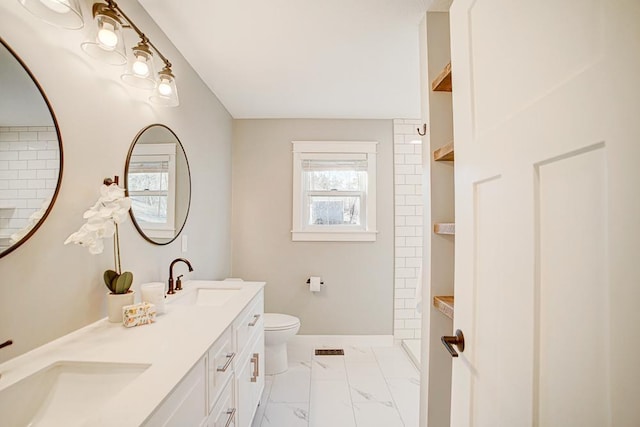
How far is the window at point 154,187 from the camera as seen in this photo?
4.98 feet

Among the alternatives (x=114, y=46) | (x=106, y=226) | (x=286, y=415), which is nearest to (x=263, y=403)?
(x=286, y=415)

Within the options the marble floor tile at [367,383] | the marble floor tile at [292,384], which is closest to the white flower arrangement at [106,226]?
the marble floor tile at [292,384]

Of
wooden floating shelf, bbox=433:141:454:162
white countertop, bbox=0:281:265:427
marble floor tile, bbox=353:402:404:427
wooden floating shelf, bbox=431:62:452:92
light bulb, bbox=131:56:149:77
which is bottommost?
marble floor tile, bbox=353:402:404:427

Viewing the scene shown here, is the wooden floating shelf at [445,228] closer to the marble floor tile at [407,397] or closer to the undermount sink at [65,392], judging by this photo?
the undermount sink at [65,392]

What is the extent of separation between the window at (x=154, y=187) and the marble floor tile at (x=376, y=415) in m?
1.80

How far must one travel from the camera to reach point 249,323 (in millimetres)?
1672

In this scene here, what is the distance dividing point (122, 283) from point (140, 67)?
1.02 meters

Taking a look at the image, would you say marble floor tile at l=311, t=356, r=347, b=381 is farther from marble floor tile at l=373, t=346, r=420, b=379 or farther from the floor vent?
marble floor tile at l=373, t=346, r=420, b=379

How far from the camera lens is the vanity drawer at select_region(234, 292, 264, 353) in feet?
4.75

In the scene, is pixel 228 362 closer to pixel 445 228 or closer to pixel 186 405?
pixel 186 405

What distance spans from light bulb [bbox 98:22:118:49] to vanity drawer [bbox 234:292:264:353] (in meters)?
1.32

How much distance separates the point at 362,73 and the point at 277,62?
26.6 inches

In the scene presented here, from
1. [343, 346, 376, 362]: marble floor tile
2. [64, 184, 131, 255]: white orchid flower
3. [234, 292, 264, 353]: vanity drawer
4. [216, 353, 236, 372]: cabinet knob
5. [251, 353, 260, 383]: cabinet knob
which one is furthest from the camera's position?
[343, 346, 376, 362]: marble floor tile

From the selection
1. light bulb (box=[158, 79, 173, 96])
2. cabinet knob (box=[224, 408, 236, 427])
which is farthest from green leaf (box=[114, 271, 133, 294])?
light bulb (box=[158, 79, 173, 96])
